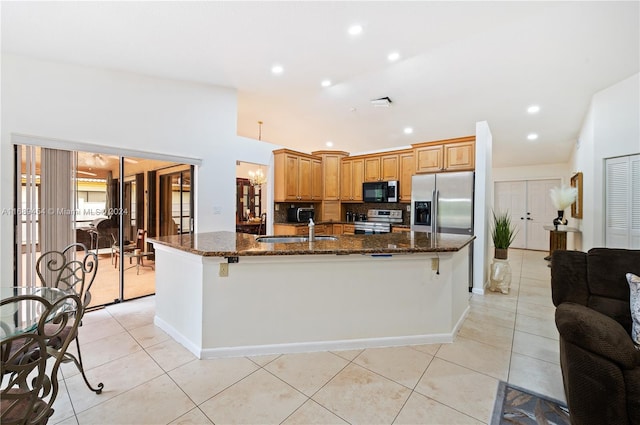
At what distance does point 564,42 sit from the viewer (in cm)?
297

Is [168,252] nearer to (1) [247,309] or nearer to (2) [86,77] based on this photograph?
(1) [247,309]

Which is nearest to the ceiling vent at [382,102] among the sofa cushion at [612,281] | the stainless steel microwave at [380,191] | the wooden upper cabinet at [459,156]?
the wooden upper cabinet at [459,156]

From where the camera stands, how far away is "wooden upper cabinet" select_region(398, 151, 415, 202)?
539cm

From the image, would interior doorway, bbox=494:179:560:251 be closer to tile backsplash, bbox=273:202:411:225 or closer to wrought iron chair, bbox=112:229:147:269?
tile backsplash, bbox=273:202:411:225

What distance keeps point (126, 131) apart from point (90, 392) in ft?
9.36

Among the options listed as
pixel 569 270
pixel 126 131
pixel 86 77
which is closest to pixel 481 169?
pixel 569 270

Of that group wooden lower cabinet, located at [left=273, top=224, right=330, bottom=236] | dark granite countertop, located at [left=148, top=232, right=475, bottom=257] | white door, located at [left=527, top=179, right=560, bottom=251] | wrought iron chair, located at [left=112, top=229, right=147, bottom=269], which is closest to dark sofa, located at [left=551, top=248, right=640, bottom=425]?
dark granite countertop, located at [left=148, top=232, right=475, bottom=257]

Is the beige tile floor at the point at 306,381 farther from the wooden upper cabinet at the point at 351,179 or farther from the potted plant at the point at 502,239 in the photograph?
the wooden upper cabinet at the point at 351,179

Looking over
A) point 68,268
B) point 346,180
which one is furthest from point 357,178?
point 68,268

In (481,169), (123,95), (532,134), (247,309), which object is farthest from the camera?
(532,134)

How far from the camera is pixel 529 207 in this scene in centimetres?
816

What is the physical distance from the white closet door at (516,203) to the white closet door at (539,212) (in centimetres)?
12

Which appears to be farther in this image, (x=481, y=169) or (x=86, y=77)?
(x=481, y=169)

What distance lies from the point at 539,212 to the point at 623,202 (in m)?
4.78
